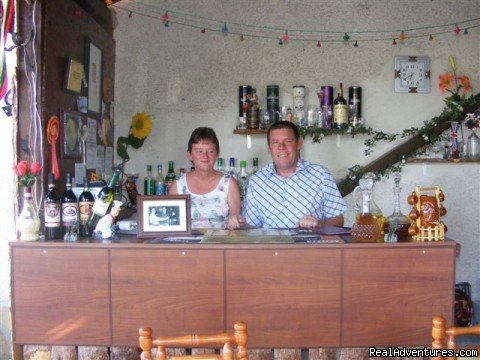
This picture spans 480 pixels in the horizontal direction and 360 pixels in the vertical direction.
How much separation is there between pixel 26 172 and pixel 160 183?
1.93m

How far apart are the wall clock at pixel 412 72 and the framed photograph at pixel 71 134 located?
103 inches

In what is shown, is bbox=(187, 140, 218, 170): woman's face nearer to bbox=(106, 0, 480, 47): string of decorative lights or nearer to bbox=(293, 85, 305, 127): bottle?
bbox=(293, 85, 305, 127): bottle

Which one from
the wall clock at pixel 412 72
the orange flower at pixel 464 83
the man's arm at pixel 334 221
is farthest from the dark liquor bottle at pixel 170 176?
the orange flower at pixel 464 83

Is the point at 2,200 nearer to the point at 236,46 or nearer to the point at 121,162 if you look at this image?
the point at 121,162

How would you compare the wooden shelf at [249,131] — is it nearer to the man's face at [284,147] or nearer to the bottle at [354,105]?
the bottle at [354,105]

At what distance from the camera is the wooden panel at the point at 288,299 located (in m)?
1.94

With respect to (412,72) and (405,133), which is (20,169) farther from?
(412,72)

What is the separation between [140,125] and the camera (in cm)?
405

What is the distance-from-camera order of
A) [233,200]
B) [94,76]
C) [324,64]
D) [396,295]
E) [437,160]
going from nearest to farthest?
1. [396,295]
2. [233,200]
3. [94,76]
4. [437,160]
5. [324,64]

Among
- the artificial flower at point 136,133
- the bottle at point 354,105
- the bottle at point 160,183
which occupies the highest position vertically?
the bottle at point 354,105

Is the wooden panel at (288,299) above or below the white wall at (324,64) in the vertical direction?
below

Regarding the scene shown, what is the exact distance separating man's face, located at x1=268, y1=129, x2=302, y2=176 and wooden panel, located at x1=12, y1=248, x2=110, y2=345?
45.7 inches

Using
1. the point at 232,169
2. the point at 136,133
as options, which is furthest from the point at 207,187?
the point at 136,133

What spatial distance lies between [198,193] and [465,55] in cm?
270
